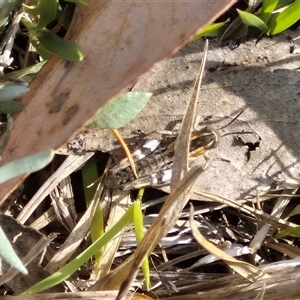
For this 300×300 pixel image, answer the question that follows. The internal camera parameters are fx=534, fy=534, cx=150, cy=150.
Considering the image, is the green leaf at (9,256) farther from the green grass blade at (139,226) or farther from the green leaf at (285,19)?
the green leaf at (285,19)

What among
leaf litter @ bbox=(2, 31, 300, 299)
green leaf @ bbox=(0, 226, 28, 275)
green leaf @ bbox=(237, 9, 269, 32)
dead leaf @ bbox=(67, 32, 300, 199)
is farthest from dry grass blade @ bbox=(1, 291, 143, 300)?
green leaf @ bbox=(237, 9, 269, 32)

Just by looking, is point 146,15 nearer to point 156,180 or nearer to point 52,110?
point 52,110

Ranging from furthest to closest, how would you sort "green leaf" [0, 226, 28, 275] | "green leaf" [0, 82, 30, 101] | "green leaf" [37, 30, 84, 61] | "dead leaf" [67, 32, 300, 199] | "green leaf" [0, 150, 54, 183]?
1. "dead leaf" [67, 32, 300, 199]
2. "green leaf" [0, 82, 30, 101]
3. "green leaf" [37, 30, 84, 61]
4. "green leaf" [0, 226, 28, 275]
5. "green leaf" [0, 150, 54, 183]

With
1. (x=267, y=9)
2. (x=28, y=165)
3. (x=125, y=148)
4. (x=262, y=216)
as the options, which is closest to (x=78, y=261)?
(x=125, y=148)

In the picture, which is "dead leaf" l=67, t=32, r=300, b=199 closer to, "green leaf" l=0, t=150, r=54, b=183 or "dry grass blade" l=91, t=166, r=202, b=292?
"dry grass blade" l=91, t=166, r=202, b=292

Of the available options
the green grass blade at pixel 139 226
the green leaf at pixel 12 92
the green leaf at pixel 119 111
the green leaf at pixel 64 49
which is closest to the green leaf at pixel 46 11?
the green leaf at pixel 64 49

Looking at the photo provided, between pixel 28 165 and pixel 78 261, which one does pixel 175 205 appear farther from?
pixel 28 165

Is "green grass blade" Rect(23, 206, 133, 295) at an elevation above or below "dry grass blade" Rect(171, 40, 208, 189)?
below
